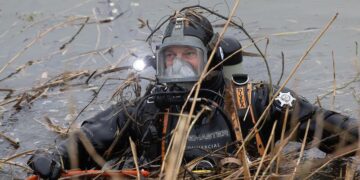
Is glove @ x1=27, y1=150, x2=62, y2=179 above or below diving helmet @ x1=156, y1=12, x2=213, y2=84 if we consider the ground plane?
below

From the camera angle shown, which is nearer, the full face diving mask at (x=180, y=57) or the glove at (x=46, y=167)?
the glove at (x=46, y=167)

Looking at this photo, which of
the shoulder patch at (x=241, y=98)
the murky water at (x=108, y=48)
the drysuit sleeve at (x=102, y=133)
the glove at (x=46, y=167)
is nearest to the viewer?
the glove at (x=46, y=167)

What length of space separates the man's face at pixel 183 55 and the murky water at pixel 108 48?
1470mm

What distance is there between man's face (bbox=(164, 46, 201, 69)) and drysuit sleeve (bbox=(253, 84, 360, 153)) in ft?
1.64

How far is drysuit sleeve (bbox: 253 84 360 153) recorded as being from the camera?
3797mm

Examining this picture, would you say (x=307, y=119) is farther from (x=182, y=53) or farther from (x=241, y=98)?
(x=182, y=53)

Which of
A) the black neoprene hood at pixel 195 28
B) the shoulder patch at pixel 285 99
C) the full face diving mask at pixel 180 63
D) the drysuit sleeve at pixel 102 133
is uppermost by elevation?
the black neoprene hood at pixel 195 28

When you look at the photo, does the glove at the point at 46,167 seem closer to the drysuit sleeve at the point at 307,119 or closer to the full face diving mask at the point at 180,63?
the full face diving mask at the point at 180,63

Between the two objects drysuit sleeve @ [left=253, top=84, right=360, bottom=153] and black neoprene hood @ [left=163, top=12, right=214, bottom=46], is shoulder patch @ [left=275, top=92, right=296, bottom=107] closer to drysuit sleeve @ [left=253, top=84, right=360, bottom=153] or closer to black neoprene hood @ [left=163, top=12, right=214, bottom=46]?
drysuit sleeve @ [left=253, top=84, right=360, bottom=153]

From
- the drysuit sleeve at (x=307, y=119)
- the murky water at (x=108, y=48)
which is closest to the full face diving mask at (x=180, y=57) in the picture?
the drysuit sleeve at (x=307, y=119)

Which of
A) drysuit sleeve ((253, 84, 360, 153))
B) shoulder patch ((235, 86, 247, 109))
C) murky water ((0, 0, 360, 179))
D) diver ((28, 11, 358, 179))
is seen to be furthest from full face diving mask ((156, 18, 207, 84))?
murky water ((0, 0, 360, 179))

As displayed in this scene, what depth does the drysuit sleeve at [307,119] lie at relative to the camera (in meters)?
3.80

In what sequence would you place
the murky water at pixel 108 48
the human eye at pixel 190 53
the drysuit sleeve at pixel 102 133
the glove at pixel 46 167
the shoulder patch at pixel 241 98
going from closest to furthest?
1. the glove at pixel 46 167
2. the human eye at pixel 190 53
3. the shoulder patch at pixel 241 98
4. the drysuit sleeve at pixel 102 133
5. the murky water at pixel 108 48

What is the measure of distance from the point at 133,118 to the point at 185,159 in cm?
40
